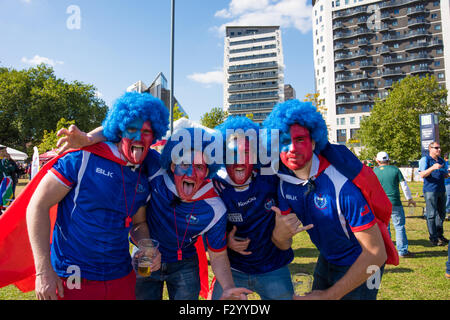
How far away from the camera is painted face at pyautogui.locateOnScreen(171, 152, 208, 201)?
99.3 inches

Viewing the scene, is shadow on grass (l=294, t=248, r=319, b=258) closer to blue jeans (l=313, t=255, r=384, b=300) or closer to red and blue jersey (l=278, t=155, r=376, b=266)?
blue jeans (l=313, t=255, r=384, b=300)

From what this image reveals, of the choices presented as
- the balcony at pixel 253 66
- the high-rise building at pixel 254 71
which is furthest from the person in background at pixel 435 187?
the balcony at pixel 253 66

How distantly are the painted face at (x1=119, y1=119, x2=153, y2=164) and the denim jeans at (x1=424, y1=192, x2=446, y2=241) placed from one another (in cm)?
790

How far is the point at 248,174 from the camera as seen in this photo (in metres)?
2.72

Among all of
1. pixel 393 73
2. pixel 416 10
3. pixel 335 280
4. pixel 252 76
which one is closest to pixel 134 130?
pixel 335 280

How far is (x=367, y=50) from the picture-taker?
7144 centimetres

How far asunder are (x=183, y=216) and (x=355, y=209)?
4.75ft

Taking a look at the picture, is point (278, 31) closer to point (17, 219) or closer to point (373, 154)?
point (373, 154)

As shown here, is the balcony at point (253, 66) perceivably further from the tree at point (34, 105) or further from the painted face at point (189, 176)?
the painted face at point (189, 176)

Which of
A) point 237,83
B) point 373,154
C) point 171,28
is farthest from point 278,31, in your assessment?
point 171,28

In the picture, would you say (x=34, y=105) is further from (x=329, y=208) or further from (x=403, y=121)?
(x=403, y=121)

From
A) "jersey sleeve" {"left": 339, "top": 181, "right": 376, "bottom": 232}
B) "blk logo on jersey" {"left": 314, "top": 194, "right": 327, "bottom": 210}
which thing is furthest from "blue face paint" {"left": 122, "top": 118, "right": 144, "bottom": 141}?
"jersey sleeve" {"left": 339, "top": 181, "right": 376, "bottom": 232}

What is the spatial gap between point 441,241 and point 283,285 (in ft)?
23.2

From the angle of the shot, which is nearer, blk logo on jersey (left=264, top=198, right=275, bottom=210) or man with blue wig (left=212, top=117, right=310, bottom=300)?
man with blue wig (left=212, top=117, right=310, bottom=300)
